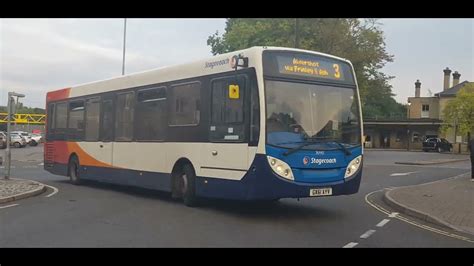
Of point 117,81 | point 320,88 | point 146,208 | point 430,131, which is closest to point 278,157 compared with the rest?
point 320,88

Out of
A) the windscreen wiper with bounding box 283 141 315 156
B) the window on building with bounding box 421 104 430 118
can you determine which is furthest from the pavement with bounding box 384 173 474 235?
the window on building with bounding box 421 104 430 118

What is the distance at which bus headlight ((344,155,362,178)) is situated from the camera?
413 inches

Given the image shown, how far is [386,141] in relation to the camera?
7212 centimetres

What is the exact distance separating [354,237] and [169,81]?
6.05 m

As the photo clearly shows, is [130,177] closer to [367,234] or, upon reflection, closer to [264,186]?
[264,186]

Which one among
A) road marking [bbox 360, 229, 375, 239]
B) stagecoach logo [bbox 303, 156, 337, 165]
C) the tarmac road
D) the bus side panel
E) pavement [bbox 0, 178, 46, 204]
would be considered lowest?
pavement [bbox 0, 178, 46, 204]

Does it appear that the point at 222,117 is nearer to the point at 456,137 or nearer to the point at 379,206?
the point at 379,206

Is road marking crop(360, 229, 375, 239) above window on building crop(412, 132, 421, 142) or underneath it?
underneath

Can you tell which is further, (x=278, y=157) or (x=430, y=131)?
(x=430, y=131)

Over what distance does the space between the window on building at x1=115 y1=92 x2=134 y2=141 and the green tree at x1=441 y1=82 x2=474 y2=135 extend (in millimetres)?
49012

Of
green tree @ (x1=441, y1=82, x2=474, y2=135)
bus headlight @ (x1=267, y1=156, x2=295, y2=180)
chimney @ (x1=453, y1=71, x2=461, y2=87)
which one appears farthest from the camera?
chimney @ (x1=453, y1=71, x2=461, y2=87)

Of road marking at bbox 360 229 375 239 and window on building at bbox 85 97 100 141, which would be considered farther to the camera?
window on building at bbox 85 97 100 141

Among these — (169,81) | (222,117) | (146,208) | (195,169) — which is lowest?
(146,208)

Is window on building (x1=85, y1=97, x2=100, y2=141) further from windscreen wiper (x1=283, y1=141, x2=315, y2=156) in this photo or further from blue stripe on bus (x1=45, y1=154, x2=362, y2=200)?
windscreen wiper (x1=283, y1=141, x2=315, y2=156)
